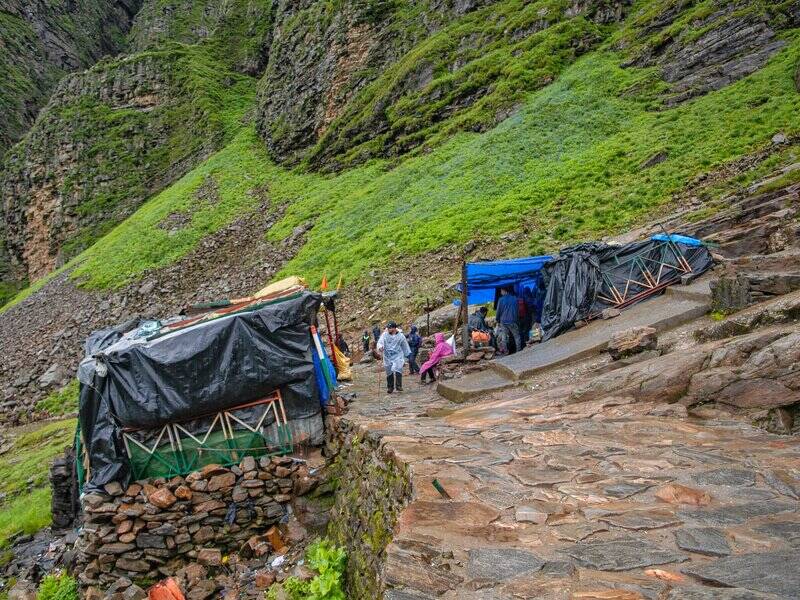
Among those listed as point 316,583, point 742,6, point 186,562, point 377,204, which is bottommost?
point 186,562

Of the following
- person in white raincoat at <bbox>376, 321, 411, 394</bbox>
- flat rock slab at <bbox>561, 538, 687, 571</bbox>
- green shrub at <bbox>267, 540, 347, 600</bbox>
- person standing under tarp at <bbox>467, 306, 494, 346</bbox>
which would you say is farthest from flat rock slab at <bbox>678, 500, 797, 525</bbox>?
person standing under tarp at <bbox>467, 306, 494, 346</bbox>

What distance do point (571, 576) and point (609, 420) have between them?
10.3 feet

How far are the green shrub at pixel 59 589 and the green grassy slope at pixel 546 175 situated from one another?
46.7 ft

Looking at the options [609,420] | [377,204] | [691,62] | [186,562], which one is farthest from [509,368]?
[691,62]

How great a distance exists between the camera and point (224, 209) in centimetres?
3466

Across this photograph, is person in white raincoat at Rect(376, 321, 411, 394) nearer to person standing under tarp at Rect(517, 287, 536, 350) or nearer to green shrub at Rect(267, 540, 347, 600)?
person standing under tarp at Rect(517, 287, 536, 350)

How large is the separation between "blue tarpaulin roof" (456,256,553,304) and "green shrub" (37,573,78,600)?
907 cm

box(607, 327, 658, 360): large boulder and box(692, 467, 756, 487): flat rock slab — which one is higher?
box(692, 467, 756, 487): flat rock slab

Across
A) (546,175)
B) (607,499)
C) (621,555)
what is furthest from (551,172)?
(621,555)

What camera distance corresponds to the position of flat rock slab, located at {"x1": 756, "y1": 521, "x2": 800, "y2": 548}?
2576 mm

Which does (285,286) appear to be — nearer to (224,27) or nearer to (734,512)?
(734,512)

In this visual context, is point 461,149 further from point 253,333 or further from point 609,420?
point 609,420

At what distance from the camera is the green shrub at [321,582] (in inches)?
210

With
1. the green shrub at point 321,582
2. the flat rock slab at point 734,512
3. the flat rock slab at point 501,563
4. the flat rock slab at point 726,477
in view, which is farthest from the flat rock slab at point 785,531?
the green shrub at point 321,582
